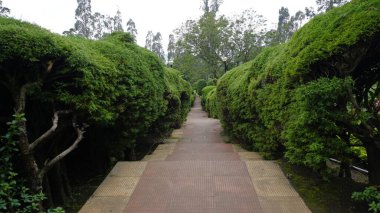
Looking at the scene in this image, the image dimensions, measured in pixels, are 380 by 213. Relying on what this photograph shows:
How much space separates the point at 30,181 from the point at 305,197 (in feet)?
12.6

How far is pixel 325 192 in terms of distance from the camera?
5098 millimetres

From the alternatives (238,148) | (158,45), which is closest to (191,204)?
(238,148)

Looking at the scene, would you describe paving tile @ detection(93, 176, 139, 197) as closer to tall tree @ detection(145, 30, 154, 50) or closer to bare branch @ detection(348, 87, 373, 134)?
bare branch @ detection(348, 87, 373, 134)

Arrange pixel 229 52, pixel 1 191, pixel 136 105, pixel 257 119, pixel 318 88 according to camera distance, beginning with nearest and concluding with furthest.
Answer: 1. pixel 1 191
2. pixel 318 88
3. pixel 136 105
4. pixel 257 119
5. pixel 229 52

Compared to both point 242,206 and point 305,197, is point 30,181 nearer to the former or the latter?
point 242,206

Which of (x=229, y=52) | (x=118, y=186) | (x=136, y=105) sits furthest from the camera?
(x=229, y=52)

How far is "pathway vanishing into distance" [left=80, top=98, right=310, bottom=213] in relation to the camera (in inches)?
186

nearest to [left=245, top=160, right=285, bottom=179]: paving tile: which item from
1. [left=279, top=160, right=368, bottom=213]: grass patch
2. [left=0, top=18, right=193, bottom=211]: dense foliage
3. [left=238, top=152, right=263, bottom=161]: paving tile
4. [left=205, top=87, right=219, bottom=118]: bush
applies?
[left=279, top=160, right=368, bottom=213]: grass patch

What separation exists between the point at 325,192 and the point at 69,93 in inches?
160

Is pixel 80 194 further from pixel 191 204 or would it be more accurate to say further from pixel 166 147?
pixel 166 147

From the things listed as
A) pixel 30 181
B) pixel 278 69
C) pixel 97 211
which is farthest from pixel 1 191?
pixel 278 69

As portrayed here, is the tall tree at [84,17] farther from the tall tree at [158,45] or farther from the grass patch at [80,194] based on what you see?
the grass patch at [80,194]

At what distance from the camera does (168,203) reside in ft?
16.0

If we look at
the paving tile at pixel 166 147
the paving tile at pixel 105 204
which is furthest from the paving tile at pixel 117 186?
the paving tile at pixel 166 147
